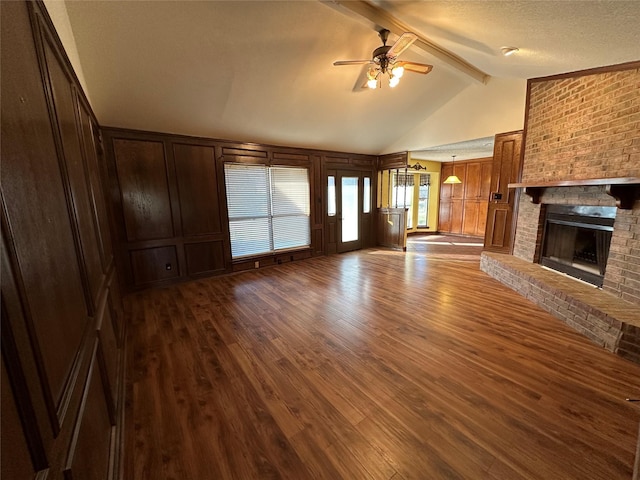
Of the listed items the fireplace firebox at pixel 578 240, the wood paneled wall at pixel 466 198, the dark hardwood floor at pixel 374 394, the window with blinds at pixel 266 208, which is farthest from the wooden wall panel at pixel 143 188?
the wood paneled wall at pixel 466 198

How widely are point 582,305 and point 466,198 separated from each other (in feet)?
20.0

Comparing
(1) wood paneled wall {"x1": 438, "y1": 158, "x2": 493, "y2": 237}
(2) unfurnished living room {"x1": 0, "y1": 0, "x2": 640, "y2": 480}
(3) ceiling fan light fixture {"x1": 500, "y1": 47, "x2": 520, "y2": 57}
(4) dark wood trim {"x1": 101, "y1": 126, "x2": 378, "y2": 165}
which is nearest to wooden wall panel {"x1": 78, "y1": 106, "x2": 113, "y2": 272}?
(2) unfurnished living room {"x1": 0, "y1": 0, "x2": 640, "y2": 480}

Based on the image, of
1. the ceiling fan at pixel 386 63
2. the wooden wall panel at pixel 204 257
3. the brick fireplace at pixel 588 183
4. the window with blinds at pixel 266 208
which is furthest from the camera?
the window with blinds at pixel 266 208

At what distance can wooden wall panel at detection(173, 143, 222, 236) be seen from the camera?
4.14 meters

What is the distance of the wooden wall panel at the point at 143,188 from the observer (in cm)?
371

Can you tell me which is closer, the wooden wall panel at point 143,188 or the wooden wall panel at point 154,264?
the wooden wall panel at point 143,188

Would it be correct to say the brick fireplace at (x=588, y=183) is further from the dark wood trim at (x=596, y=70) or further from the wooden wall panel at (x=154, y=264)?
the wooden wall panel at (x=154, y=264)

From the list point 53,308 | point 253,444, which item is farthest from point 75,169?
point 253,444

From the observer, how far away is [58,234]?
1.08m

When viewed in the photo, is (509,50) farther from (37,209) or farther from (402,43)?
(37,209)

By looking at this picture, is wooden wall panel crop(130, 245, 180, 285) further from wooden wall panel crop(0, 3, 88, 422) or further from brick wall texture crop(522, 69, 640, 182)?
brick wall texture crop(522, 69, 640, 182)

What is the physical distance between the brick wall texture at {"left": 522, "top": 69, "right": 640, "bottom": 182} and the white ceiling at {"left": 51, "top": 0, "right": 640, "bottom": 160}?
0.81ft

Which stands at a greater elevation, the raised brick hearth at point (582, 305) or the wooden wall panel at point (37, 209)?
the wooden wall panel at point (37, 209)

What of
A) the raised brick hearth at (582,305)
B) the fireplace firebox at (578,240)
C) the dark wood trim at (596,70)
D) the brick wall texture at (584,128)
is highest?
the dark wood trim at (596,70)
